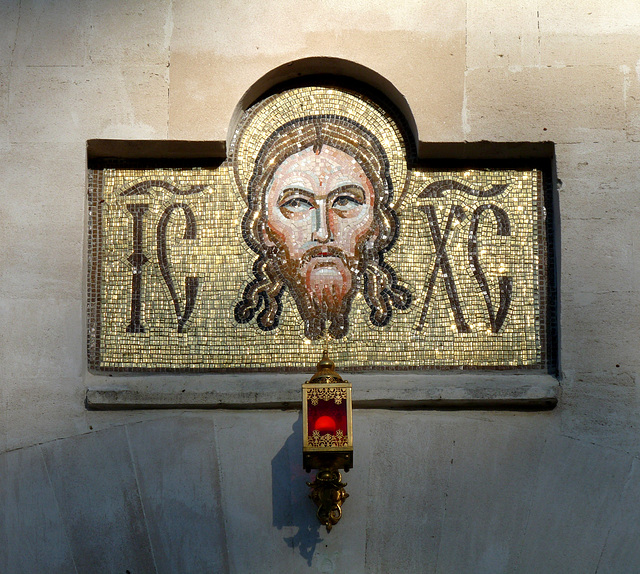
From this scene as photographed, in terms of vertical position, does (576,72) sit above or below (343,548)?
above

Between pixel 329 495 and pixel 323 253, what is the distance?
1399 millimetres

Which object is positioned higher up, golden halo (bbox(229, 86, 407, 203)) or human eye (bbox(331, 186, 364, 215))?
golden halo (bbox(229, 86, 407, 203))

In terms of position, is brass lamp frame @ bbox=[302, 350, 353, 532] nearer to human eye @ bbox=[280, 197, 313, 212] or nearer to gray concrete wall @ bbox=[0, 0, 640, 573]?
gray concrete wall @ bbox=[0, 0, 640, 573]

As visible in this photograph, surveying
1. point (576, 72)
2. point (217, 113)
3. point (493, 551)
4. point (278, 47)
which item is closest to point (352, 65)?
point (278, 47)

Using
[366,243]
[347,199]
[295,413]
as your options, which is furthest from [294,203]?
[295,413]

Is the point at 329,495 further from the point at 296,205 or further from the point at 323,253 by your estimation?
the point at 296,205

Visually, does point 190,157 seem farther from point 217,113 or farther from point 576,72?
point 576,72

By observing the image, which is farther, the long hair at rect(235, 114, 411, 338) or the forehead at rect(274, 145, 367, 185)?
the forehead at rect(274, 145, 367, 185)

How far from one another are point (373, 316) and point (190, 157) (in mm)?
1438

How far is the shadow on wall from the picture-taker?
215 inches

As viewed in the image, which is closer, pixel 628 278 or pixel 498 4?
pixel 628 278

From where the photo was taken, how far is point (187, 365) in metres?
5.82

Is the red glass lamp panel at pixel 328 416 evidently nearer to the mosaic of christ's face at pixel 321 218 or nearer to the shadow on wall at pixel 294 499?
the shadow on wall at pixel 294 499

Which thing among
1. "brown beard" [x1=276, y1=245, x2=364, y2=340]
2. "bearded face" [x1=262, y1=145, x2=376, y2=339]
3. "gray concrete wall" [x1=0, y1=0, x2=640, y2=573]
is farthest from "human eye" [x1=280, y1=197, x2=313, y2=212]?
"gray concrete wall" [x1=0, y1=0, x2=640, y2=573]
